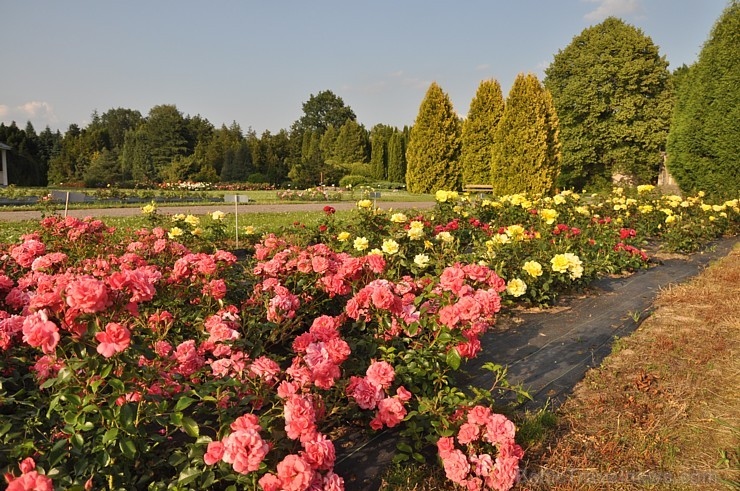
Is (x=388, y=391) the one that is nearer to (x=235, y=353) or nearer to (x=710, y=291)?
(x=235, y=353)

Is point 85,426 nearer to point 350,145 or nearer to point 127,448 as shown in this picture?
point 127,448

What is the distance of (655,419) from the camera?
224 centimetres

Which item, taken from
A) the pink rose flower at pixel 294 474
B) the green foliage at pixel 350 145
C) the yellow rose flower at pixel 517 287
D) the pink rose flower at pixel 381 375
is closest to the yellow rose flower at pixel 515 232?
the yellow rose flower at pixel 517 287

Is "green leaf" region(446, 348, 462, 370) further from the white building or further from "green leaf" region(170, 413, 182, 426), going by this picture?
the white building

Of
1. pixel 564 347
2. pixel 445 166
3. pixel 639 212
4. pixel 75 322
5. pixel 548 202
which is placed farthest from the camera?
pixel 445 166

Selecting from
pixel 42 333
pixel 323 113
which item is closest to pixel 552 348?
pixel 42 333

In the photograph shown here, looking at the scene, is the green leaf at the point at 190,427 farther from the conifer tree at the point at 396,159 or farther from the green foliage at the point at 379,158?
the green foliage at the point at 379,158

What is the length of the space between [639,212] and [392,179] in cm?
2552

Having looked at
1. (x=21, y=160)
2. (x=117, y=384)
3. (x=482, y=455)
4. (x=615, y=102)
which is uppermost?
(x=615, y=102)

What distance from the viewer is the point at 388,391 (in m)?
2.01

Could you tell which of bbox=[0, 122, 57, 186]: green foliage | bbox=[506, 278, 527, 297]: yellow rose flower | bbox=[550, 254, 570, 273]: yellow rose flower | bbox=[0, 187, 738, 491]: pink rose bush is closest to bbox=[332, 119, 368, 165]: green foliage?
bbox=[0, 122, 57, 186]: green foliage

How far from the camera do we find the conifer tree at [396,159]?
3250 cm

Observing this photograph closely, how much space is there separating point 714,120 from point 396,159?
22.0 meters

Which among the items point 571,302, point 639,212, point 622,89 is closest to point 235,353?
point 571,302
